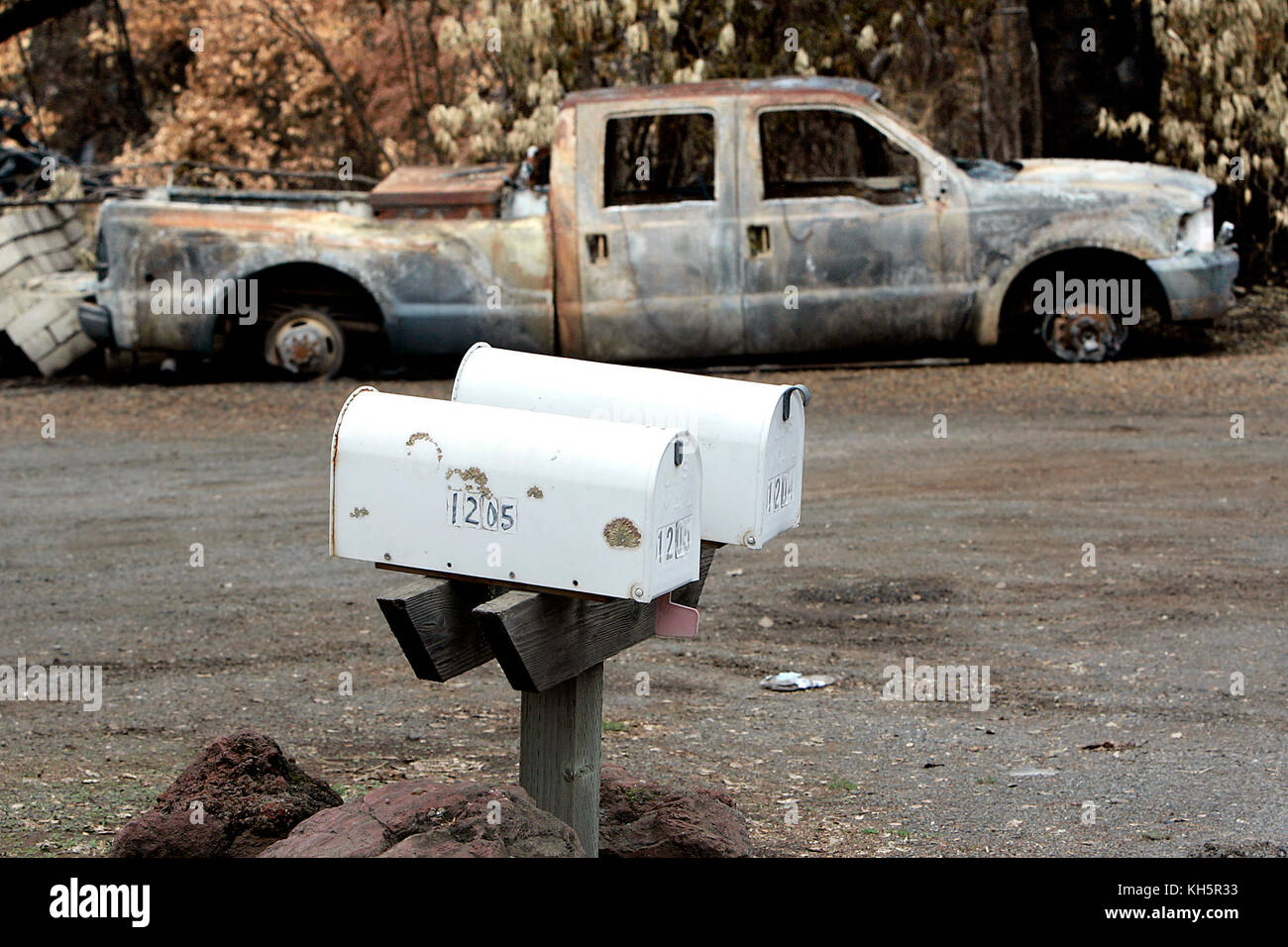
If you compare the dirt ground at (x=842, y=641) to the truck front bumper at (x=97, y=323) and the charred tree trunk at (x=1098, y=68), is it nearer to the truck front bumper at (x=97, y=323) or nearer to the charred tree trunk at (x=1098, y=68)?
the truck front bumper at (x=97, y=323)

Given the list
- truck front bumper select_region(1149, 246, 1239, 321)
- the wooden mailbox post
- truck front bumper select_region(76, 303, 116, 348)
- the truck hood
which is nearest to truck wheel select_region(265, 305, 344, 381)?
truck front bumper select_region(76, 303, 116, 348)

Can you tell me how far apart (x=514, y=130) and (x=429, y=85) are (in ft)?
30.1

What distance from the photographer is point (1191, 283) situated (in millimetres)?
11305

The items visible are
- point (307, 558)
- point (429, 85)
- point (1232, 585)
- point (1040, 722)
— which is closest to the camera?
point (1040, 722)

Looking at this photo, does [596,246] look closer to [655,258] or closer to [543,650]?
[655,258]

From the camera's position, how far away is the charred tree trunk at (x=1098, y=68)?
13.8 m

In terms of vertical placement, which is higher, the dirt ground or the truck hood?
the truck hood

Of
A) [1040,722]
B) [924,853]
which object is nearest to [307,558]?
[1040,722]

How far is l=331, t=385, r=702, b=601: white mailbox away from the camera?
318 centimetres

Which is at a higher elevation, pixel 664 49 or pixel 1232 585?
pixel 664 49

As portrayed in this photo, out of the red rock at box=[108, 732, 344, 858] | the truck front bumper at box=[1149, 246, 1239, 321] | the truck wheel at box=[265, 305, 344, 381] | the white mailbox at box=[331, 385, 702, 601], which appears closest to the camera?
the white mailbox at box=[331, 385, 702, 601]

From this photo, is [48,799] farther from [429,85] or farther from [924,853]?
[429,85]

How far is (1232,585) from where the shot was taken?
671 cm

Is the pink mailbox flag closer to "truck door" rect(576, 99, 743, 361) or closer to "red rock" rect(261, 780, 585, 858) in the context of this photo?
"red rock" rect(261, 780, 585, 858)
